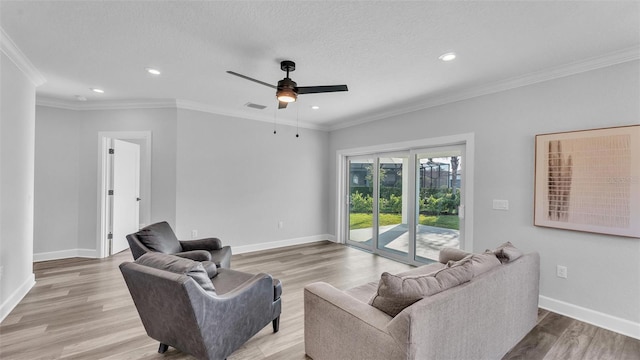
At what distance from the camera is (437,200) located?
13.5 ft

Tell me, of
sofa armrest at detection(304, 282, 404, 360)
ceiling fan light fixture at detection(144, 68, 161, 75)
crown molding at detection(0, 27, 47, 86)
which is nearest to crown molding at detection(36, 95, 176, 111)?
crown molding at detection(0, 27, 47, 86)

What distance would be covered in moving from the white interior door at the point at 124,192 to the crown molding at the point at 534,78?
4.78 meters

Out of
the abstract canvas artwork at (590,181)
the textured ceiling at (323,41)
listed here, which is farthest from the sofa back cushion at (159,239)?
the abstract canvas artwork at (590,181)

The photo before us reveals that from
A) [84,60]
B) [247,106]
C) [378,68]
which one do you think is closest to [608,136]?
[378,68]

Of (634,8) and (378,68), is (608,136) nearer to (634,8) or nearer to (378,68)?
(634,8)

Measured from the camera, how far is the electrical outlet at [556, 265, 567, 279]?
2814 millimetres

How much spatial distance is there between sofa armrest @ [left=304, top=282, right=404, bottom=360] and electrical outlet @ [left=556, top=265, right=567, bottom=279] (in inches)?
95.7

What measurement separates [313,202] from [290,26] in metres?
4.15

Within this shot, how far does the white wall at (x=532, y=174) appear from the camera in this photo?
250 centimetres

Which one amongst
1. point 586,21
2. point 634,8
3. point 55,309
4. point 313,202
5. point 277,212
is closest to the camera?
point 634,8

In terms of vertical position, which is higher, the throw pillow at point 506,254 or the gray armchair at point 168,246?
the throw pillow at point 506,254

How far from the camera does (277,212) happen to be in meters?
5.41

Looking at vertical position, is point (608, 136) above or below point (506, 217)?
above

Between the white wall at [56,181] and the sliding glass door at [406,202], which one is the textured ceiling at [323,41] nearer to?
the white wall at [56,181]
